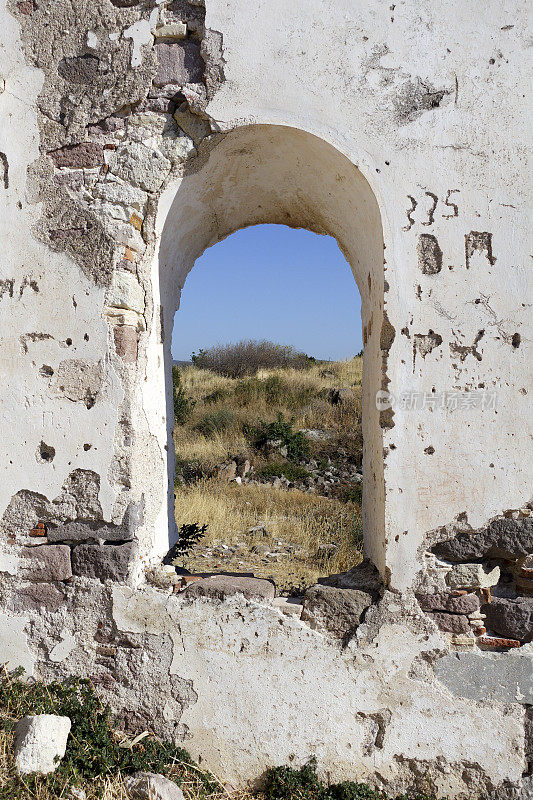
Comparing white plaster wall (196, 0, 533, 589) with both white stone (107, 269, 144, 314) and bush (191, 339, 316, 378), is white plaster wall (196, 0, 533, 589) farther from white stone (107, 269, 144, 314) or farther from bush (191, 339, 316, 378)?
bush (191, 339, 316, 378)

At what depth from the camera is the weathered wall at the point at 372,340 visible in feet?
7.88

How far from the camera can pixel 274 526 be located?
630 centimetres

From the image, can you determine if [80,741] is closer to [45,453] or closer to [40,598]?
[40,598]

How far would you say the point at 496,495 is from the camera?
2.40 m

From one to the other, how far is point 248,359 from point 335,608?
533 inches

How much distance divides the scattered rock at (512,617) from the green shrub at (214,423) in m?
7.79

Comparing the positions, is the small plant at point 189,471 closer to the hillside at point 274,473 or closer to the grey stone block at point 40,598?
the hillside at point 274,473

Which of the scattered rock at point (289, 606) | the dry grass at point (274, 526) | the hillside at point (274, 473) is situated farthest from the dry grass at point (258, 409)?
the scattered rock at point (289, 606)

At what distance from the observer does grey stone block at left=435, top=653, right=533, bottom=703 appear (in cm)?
233

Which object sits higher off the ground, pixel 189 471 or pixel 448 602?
pixel 448 602

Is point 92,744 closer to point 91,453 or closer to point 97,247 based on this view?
point 91,453

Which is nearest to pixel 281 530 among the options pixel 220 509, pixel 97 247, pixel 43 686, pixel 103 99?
pixel 220 509

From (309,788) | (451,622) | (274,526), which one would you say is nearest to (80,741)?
(309,788)

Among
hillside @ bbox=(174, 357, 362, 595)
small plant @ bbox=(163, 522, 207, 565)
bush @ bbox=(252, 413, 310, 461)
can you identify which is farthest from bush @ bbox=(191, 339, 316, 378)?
small plant @ bbox=(163, 522, 207, 565)
